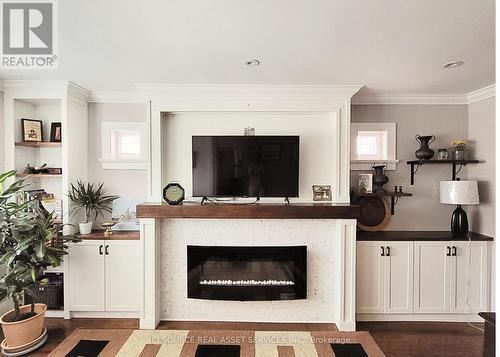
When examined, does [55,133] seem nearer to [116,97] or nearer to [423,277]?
[116,97]

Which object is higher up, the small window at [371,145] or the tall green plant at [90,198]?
the small window at [371,145]

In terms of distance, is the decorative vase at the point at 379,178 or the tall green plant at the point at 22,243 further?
the decorative vase at the point at 379,178

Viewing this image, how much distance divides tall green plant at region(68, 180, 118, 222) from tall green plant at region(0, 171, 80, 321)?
485mm

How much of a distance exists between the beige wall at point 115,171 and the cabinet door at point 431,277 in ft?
10.6

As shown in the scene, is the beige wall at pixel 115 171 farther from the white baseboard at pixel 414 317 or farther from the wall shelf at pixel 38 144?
the white baseboard at pixel 414 317

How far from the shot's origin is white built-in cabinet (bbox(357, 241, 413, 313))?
288 centimetres

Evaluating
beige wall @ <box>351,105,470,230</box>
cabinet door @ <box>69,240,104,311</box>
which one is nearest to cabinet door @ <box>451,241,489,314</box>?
beige wall @ <box>351,105,470,230</box>

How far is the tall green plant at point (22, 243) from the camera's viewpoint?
2273 mm

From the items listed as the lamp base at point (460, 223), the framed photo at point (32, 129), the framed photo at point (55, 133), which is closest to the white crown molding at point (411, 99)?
the lamp base at point (460, 223)

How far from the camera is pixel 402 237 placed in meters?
2.92

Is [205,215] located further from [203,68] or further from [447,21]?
[447,21]

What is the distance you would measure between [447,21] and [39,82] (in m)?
3.62

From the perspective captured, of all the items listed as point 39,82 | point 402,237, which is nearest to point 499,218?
point 402,237

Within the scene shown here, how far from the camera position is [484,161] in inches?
116
